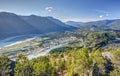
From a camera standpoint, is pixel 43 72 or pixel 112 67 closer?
pixel 43 72

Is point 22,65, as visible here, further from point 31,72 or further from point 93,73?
point 93,73

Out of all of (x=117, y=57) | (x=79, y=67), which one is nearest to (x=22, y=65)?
(x=79, y=67)

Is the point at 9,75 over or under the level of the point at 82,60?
under

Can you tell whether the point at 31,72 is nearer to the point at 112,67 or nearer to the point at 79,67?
the point at 79,67

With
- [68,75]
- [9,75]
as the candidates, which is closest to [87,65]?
[68,75]

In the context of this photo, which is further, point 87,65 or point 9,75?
point 9,75

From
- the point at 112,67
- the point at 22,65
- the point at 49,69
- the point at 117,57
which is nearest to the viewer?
the point at 22,65

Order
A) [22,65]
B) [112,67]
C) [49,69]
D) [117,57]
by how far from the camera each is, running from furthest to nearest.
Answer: [112,67], [117,57], [49,69], [22,65]

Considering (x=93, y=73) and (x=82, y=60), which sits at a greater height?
(x=82, y=60)

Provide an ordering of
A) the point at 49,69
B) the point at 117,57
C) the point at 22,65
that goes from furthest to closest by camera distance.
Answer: the point at 117,57 < the point at 49,69 < the point at 22,65
